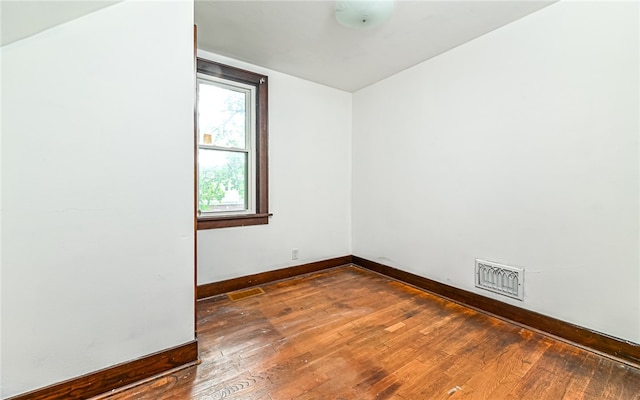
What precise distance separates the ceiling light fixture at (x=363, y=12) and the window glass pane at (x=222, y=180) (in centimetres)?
163

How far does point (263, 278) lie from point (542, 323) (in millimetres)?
2419

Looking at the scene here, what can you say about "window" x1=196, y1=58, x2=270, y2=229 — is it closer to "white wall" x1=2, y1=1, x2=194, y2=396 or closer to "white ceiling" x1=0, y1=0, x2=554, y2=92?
"white ceiling" x1=0, y1=0, x2=554, y2=92

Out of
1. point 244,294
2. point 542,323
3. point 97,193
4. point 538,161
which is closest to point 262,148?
point 244,294

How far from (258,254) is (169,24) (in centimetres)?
210

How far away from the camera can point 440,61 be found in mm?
2553

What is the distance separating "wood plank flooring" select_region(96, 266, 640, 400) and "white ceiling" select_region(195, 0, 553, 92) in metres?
2.33

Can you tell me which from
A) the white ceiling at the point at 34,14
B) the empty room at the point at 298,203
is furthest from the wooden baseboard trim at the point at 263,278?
the white ceiling at the point at 34,14

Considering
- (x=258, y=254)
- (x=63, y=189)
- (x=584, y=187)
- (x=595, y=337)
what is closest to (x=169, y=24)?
(x=63, y=189)

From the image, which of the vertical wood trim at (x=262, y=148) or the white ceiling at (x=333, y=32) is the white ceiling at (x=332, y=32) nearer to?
the white ceiling at (x=333, y=32)

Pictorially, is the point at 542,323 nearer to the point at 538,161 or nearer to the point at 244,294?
the point at 538,161

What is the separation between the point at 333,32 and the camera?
7.17 ft

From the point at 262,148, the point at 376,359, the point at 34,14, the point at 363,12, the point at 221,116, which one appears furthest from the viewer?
the point at 262,148

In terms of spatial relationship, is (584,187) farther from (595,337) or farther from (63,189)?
(63,189)

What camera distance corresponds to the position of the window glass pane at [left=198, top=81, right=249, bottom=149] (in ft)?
8.48
